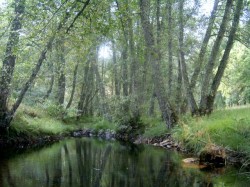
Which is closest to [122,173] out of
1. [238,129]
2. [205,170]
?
[205,170]

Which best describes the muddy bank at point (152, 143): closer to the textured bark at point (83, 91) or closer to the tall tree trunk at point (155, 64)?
the tall tree trunk at point (155, 64)

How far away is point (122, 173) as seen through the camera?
743cm

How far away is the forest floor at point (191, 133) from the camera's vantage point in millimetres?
8695

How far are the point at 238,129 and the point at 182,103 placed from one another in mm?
9463

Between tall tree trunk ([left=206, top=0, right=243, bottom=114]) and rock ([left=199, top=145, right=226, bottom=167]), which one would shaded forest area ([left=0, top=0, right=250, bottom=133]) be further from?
rock ([left=199, top=145, right=226, bottom=167])

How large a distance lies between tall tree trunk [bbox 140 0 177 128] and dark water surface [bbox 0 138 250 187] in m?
3.77

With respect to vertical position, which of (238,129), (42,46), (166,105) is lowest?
(238,129)

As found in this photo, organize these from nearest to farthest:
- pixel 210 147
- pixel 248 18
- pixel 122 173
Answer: pixel 122 173 < pixel 210 147 < pixel 248 18

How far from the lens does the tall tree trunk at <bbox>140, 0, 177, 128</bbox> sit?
12.4 meters

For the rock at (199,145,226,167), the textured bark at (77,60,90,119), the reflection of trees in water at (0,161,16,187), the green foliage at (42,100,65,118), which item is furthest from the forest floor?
the textured bark at (77,60,90,119)

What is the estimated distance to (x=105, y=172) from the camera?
7.63 m

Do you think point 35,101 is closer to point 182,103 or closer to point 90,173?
point 182,103

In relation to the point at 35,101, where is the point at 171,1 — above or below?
above

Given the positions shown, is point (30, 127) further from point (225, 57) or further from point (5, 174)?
point (225, 57)
